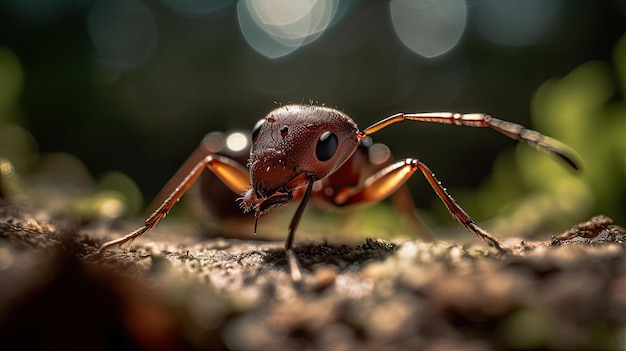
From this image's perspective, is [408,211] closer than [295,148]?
No

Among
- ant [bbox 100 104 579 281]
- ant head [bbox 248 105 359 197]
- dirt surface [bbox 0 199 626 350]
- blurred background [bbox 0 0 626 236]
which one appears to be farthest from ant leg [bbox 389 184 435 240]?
dirt surface [bbox 0 199 626 350]

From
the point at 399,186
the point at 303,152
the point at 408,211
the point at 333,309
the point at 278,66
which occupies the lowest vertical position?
the point at 333,309

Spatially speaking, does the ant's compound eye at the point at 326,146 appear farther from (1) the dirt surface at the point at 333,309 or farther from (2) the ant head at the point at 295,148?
(1) the dirt surface at the point at 333,309

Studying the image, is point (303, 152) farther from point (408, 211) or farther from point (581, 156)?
point (581, 156)

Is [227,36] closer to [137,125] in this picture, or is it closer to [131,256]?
[137,125]

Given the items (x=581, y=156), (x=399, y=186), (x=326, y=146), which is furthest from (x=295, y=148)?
(x=581, y=156)

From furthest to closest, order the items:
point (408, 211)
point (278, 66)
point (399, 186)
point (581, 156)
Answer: point (278, 66)
point (408, 211)
point (581, 156)
point (399, 186)

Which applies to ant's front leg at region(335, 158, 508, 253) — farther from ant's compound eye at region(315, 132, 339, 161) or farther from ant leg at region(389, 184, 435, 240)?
ant leg at region(389, 184, 435, 240)

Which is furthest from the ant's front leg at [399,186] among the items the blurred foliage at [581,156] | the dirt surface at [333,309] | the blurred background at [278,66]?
the blurred background at [278,66]

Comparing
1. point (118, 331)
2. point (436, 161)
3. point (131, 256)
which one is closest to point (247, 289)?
point (118, 331)
